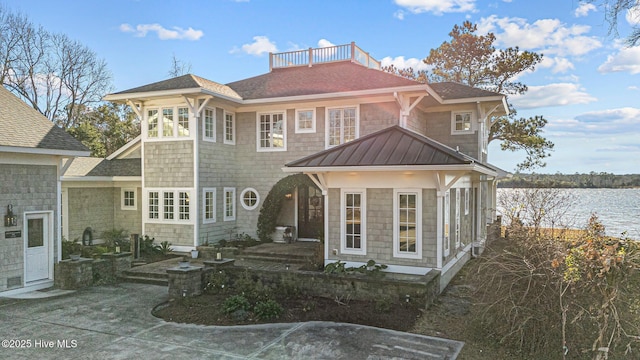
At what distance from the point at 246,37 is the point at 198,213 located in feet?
27.3

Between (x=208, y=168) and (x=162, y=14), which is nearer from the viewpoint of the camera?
(x=208, y=168)

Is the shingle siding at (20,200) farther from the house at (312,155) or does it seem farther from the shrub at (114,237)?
the shrub at (114,237)

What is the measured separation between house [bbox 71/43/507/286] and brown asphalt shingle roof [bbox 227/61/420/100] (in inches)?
3.0

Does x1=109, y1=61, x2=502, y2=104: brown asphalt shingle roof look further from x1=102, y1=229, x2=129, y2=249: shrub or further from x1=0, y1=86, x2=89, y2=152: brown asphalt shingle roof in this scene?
x1=102, y1=229, x2=129, y2=249: shrub

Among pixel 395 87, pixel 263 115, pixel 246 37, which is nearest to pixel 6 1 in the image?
pixel 246 37

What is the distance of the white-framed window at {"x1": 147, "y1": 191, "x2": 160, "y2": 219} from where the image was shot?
13628mm

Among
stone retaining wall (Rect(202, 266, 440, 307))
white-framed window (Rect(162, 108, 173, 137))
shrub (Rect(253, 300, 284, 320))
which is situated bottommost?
shrub (Rect(253, 300, 284, 320))

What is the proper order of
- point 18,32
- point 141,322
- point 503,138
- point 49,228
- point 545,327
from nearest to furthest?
point 545,327 → point 141,322 → point 49,228 → point 503,138 → point 18,32

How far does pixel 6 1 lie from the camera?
23.3m

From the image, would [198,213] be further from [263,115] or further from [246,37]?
[246,37]

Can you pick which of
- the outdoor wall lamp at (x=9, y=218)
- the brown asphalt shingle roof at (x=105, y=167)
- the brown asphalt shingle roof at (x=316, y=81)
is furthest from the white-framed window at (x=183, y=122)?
the outdoor wall lamp at (x=9, y=218)

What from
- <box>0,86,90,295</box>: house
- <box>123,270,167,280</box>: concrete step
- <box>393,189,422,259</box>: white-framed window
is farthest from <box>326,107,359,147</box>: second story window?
<box>0,86,90,295</box>: house

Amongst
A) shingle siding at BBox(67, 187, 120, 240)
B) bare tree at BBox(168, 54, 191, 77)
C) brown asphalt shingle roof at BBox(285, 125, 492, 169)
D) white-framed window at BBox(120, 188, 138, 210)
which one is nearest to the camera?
brown asphalt shingle roof at BBox(285, 125, 492, 169)

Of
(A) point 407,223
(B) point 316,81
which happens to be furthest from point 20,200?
(B) point 316,81
